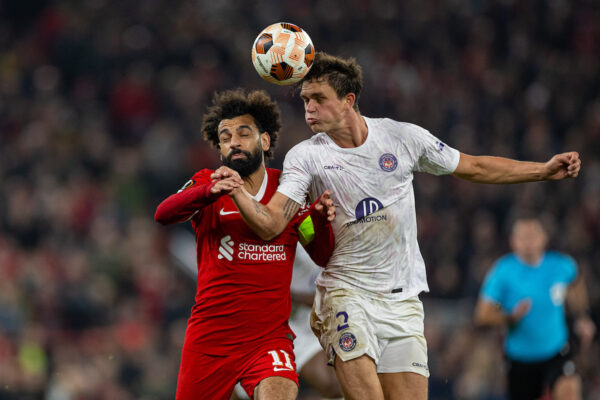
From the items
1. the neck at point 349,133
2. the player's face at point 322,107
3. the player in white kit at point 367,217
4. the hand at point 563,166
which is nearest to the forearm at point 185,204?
the player in white kit at point 367,217

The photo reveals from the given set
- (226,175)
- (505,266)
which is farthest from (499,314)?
(226,175)

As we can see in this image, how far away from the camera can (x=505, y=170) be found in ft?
17.4

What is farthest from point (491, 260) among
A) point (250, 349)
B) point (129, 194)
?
point (250, 349)

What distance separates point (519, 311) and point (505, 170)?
2811mm

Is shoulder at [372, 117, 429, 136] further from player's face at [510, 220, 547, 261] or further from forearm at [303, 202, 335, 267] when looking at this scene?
player's face at [510, 220, 547, 261]

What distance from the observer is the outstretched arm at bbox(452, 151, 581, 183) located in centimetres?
519

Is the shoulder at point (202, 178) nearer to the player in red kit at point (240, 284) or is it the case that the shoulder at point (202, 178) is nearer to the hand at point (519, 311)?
the player in red kit at point (240, 284)

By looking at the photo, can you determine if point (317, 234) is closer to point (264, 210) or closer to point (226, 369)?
point (264, 210)

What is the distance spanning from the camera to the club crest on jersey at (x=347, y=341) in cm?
494

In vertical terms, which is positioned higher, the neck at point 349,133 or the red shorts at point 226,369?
the neck at point 349,133

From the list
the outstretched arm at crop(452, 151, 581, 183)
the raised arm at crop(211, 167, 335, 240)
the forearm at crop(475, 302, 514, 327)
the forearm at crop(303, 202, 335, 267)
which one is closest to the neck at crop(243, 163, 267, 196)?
the raised arm at crop(211, 167, 335, 240)

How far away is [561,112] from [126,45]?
22.9 feet

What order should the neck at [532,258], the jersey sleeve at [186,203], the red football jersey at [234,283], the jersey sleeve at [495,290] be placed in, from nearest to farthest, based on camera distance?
the jersey sleeve at [186,203], the red football jersey at [234,283], the jersey sleeve at [495,290], the neck at [532,258]

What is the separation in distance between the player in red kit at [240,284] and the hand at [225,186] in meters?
0.25
